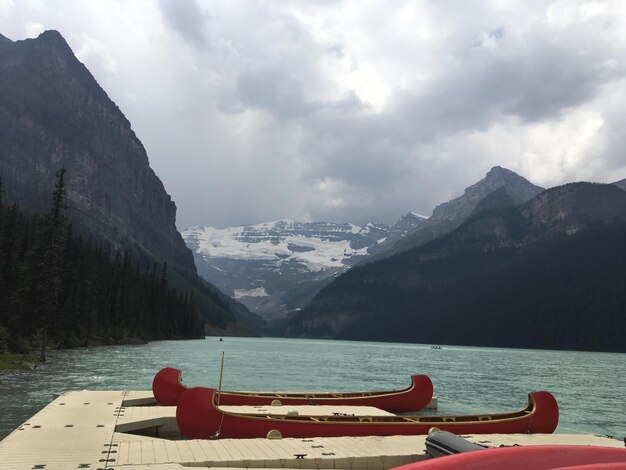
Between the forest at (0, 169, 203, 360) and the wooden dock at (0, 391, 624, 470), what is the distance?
44085 millimetres

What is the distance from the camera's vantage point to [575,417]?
3912cm

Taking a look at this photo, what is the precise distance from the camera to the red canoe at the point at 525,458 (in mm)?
6809

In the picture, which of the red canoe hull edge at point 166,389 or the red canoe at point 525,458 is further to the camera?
the red canoe hull edge at point 166,389

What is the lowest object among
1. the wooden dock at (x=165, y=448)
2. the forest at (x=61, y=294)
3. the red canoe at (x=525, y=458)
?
the wooden dock at (x=165, y=448)

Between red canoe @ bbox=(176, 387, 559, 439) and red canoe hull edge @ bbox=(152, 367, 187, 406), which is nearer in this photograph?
red canoe @ bbox=(176, 387, 559, 439)

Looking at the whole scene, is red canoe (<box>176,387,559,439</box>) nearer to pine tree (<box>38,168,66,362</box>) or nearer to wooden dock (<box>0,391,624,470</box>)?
wooden dock (<box>0,391,624,470</box>)

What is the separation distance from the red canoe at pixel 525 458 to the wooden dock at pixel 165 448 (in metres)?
9.34

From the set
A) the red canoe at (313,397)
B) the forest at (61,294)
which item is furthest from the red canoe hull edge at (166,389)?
the forest at (61,294)

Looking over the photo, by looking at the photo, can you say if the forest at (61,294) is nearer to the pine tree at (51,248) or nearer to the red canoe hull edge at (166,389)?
the pine tree at (51,248)

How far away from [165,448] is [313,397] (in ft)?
56.6

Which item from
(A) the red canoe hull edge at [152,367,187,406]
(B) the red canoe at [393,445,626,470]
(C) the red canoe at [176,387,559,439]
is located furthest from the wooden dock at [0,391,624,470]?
(B) the red canoe at [393,445,626,470]

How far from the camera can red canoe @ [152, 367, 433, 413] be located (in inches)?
1174

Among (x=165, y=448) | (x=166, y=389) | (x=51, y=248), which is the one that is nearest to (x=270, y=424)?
(x=165, y=448)

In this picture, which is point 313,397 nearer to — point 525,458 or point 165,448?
point 165,448
